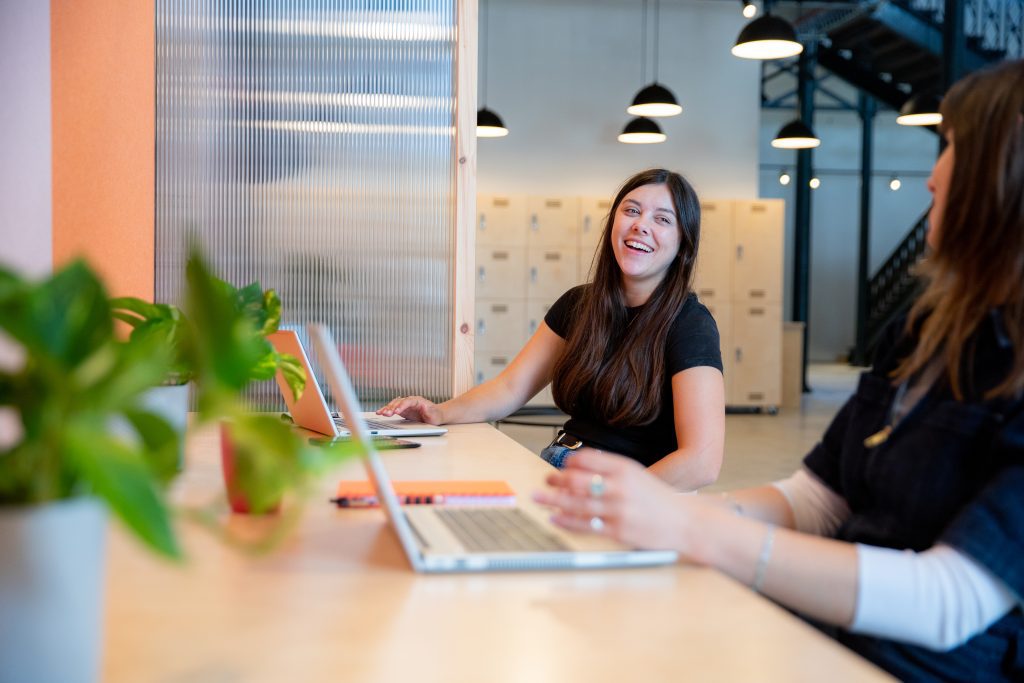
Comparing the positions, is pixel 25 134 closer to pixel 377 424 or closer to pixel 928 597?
pixel 377 424

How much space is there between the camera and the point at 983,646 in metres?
1.12

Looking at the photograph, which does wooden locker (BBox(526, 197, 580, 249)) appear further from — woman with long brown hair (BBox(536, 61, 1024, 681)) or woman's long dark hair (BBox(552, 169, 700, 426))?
woman with long brown hair (BBox(536, 61, 1024, 681))

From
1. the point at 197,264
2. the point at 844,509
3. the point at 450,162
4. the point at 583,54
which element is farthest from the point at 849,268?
the point at 197,264

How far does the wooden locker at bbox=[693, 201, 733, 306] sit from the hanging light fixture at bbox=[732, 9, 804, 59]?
335 cm

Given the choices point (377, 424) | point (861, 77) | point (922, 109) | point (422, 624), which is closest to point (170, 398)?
point (422, 624)

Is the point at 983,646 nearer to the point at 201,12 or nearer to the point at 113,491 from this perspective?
the point at 113,491

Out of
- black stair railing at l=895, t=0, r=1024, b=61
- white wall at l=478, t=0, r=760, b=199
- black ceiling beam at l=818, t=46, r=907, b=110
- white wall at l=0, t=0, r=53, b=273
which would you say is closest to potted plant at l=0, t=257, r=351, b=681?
white wall at l=0, t=0, r=53, b=273

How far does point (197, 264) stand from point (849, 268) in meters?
16.2

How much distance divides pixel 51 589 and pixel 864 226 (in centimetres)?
1288

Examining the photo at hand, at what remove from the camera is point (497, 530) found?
3.95 ft

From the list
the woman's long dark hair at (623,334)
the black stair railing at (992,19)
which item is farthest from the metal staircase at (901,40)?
the woman's long dark hair at (623,334)

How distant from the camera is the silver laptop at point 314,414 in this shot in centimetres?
189

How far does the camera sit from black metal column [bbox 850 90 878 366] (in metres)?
12.5

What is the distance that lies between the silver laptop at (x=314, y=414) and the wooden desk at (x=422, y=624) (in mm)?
734
